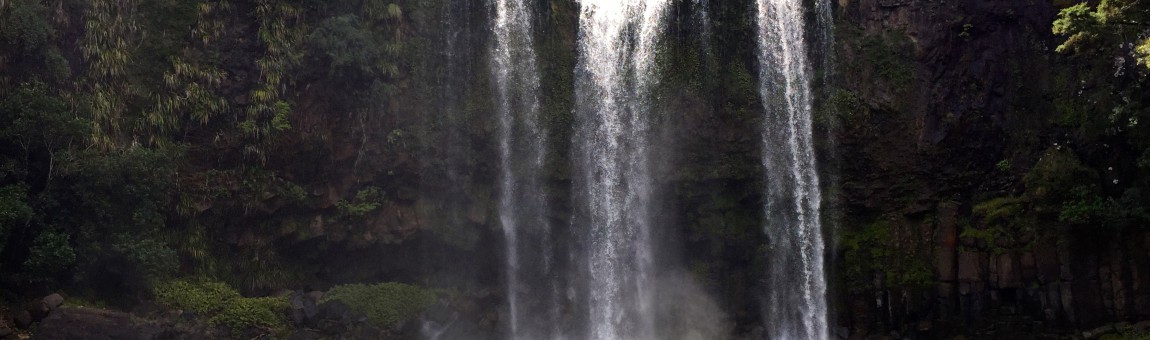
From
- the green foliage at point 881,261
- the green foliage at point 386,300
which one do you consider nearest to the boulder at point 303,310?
the green foliage at point 386,300

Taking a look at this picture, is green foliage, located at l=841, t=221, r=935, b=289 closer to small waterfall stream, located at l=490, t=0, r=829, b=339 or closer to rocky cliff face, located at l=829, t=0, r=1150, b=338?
rocky cliff face, located at l=829, t=0, r=1150, b=338

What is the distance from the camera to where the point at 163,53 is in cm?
2772

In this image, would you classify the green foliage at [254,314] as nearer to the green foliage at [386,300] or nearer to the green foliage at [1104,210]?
the green foliage at [386,300]

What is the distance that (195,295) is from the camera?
26703mm

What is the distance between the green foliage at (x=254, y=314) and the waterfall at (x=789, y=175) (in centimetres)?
1285

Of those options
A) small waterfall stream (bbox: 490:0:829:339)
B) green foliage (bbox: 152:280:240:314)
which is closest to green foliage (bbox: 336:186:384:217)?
small waterfall stream (bbox: 490:0:829:339)

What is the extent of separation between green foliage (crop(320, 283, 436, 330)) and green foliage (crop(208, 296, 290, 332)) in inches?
48.4

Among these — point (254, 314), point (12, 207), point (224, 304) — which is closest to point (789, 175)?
point (254, 314)

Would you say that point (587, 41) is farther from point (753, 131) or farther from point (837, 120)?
point (837, 120)

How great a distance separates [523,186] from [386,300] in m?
4.96

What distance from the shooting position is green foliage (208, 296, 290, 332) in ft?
86.8

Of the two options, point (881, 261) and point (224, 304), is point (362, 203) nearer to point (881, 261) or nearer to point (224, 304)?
point (224, 304)

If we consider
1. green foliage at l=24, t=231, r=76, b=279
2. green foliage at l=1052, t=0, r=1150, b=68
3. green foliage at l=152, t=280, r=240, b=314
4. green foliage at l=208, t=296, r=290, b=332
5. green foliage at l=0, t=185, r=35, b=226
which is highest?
green foliage at l=1052, t=0, r=1150, b=68

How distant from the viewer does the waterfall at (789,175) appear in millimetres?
27719
